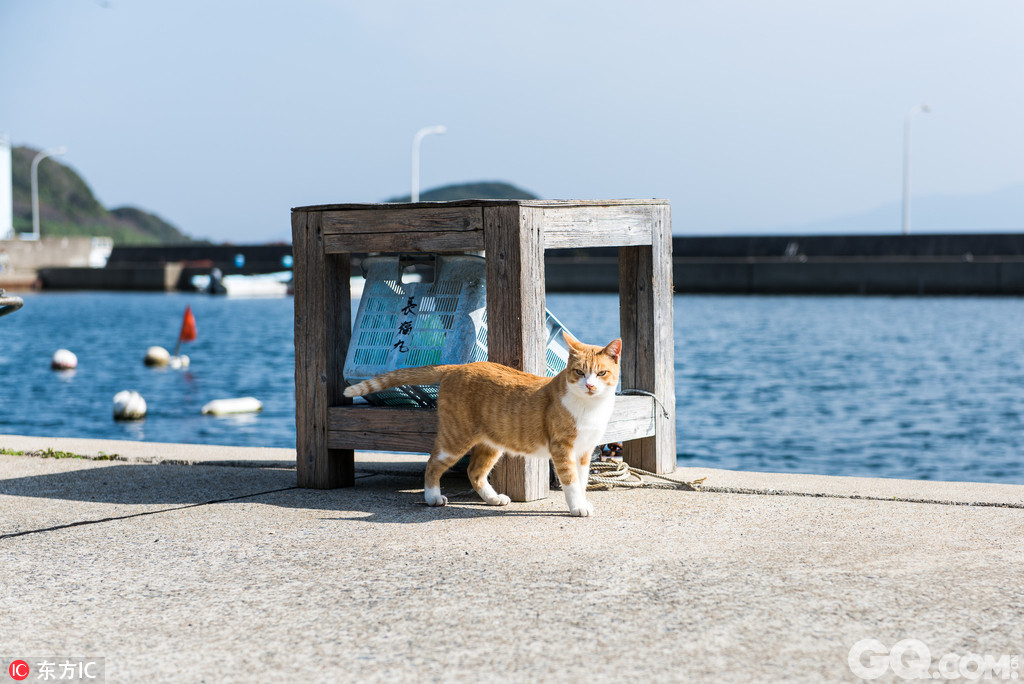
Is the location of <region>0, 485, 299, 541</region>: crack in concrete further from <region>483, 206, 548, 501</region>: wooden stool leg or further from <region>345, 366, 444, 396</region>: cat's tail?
<region>483, 206, 548, 501</region>: wooden stool leg

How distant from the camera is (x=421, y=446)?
5.95m

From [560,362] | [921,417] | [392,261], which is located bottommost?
[921,417]

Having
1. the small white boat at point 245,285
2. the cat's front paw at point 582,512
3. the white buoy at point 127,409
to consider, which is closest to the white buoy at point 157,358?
the white buoy at point 127,409

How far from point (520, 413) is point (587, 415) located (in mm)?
329

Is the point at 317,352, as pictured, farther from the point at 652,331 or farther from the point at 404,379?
the point at 652,331

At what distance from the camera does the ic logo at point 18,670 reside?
336cm

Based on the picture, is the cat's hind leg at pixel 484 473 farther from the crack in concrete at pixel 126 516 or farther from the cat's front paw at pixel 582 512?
the crack in concrete at pixel 126 516

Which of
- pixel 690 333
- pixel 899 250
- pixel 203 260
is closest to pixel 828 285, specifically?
pixel 899 250

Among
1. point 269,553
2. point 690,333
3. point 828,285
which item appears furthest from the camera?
point 828,285

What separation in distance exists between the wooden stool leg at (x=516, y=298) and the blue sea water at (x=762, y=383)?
24.3 ft

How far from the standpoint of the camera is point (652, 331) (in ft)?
21.8

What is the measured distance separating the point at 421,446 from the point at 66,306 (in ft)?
166

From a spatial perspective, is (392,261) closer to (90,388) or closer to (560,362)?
(560,362)

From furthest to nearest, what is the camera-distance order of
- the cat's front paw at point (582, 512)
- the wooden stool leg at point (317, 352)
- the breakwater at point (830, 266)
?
the breakwater at point (830, 266) < the wooden stool leg at point (317, 352) < the cat's front paw at point (582, 512)
